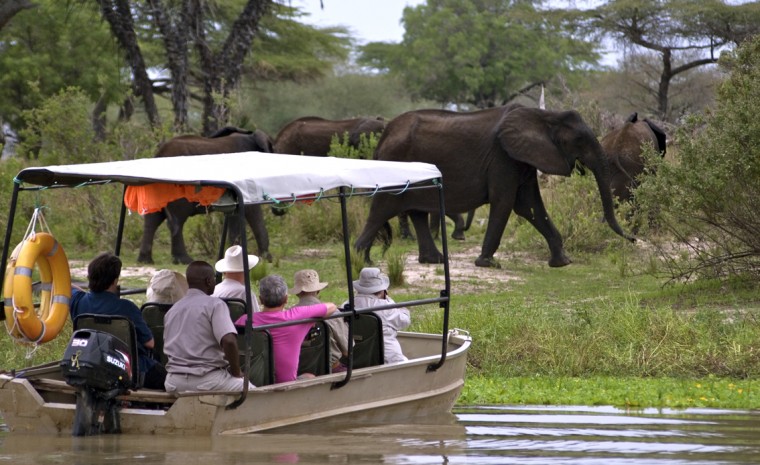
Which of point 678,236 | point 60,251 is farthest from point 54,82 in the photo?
point 60,251

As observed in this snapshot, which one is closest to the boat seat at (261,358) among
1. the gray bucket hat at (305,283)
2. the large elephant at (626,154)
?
the gray bucket hat at (305,283)

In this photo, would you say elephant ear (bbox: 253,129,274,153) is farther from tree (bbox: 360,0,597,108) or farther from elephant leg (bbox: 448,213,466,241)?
tree (bbox: 360,0,597,108)

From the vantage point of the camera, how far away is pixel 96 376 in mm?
8906

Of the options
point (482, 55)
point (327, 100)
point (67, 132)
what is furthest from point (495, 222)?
point (482, 55)

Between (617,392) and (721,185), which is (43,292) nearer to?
(617,392)

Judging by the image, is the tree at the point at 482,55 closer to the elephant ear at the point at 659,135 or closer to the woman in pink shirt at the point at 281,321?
the elephant ear at the point at 659,135

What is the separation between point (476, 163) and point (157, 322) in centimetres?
1010

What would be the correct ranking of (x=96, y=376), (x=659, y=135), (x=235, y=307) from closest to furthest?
1. (x=96, y=376)
2. (x=235, y=307)
3. (x=659, y=135)

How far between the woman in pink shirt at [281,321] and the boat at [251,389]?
175 mm

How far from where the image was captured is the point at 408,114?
67.3 feet

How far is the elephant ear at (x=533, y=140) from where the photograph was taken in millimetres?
Answer: 19312

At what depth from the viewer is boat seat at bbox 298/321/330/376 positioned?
9.98 m

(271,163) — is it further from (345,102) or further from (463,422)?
(345,102)

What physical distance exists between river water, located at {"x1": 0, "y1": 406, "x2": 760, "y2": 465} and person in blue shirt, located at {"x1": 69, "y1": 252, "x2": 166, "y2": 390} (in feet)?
2.78
